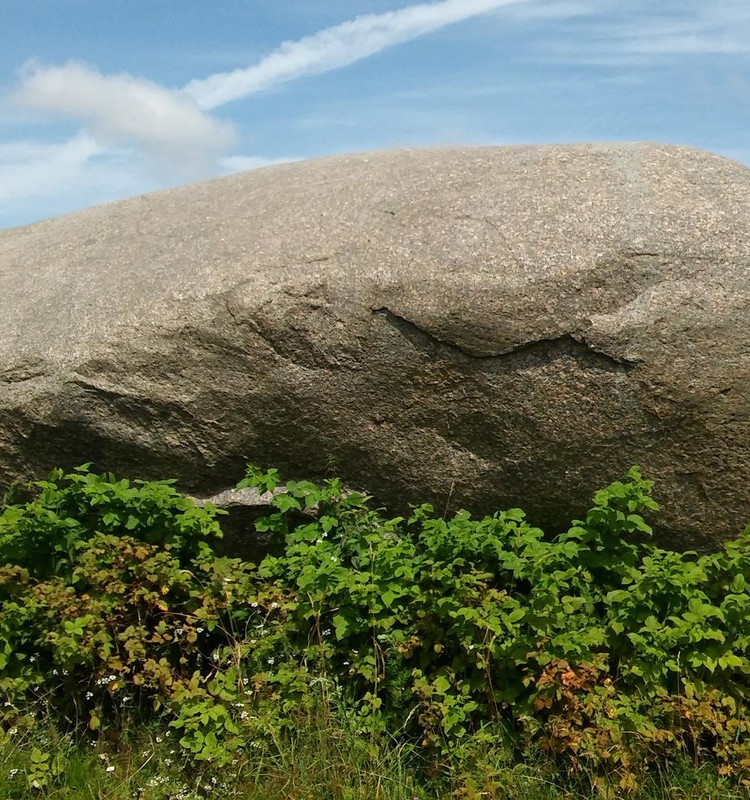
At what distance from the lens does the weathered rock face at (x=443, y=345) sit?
16.3 ft

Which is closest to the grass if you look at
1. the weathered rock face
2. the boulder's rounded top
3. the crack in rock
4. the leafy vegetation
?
the leafy vegetation

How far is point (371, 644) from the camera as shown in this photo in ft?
15.8

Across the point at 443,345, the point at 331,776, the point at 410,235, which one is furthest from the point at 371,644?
the point at 410,235

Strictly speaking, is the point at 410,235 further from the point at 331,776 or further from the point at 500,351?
the point at 331,776

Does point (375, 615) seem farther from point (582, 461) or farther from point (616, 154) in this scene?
point (616, 154)

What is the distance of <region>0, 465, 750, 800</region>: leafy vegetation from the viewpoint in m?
4.52

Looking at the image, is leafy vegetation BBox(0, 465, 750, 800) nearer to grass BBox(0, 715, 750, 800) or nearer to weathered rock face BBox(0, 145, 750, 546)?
grass BBox(0, 715, 750, 800)

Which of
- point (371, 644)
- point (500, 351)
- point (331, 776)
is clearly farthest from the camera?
point (500, 351)

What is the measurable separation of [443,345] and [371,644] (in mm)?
1395

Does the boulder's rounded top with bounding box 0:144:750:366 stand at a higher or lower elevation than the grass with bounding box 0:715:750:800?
higher

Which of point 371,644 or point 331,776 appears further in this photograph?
point 371,644

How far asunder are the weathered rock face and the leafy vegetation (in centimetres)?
25

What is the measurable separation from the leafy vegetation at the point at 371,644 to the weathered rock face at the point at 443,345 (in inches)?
9.8

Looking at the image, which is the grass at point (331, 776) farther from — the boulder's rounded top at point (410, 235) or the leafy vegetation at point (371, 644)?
the boulder's rounded top at point (410, 235)
